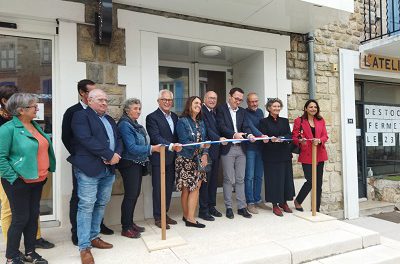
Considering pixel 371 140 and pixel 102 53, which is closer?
pixel 102 53

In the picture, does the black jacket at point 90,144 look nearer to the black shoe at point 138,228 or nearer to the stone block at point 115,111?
the black shoe at point 138,228

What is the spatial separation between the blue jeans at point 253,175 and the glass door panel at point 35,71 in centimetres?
253

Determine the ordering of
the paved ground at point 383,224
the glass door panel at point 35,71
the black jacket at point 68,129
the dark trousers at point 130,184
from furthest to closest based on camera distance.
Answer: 1. the paved ground at point 383,224
2. the glass door panel at point 35,71
3. the dark trousers at point 130,184
4. the black jacket at point 68,129

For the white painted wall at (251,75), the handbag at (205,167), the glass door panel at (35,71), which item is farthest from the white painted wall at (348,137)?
the glass door panel at (35,71)

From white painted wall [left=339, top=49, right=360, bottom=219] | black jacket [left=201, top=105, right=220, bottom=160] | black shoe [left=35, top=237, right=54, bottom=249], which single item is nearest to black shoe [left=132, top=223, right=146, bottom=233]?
black shoe [left=35, top=237, right=54, bottom=249]

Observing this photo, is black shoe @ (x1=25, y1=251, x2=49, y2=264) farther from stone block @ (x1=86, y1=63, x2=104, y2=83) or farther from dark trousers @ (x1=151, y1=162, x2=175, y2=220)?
stone block @ (x1=86, y1=63, x2=104, y2=83)

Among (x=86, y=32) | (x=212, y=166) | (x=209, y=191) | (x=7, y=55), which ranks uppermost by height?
(x=86, y=32)

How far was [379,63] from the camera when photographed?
6273 millimetres

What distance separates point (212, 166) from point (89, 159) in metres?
1.73

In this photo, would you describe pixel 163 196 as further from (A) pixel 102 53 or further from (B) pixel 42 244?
(A) pixel 102 53

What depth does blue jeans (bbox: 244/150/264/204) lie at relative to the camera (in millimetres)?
4359

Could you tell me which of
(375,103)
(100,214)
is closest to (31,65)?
(100,214)

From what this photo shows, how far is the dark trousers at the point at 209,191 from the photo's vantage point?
162 inches

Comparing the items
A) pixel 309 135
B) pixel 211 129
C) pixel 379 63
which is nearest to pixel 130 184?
pixel 211 129
